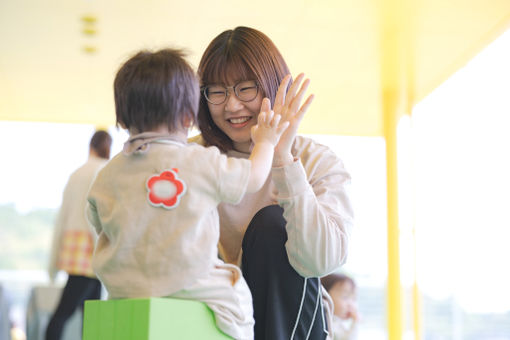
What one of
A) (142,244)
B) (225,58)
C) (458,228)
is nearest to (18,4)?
(225,58)

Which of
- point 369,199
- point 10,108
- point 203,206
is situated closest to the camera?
point 203,206

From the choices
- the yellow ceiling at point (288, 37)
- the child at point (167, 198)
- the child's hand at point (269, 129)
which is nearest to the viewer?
the child at point (167, 198)

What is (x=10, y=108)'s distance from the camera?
21.9ft

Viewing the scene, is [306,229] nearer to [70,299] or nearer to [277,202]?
[277,202]

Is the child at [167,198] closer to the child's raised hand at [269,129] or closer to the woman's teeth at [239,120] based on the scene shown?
the child's raised hand at [269,129]

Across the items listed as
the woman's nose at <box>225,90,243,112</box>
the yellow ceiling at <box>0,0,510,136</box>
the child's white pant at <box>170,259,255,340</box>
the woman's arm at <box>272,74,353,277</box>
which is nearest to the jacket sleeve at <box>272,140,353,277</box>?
the woman's arm at <box>272,74,353,277</box>

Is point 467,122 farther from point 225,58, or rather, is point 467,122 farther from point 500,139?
point 225,58

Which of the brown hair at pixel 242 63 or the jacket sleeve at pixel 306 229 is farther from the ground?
the brown hair at pixel 242 63

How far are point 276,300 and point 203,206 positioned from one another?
0.28 meters

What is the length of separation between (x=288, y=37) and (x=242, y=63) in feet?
10.6

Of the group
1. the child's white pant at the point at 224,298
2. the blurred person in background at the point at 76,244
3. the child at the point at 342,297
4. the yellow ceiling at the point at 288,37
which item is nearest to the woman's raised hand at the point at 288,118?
the child's white pant at the point at 224,298

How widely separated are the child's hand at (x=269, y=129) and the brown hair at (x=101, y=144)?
2261mm

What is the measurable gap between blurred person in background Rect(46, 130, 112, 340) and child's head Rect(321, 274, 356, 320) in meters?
1.63

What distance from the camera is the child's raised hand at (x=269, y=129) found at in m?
1.25
